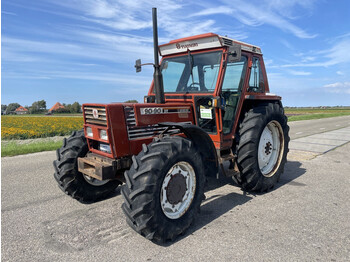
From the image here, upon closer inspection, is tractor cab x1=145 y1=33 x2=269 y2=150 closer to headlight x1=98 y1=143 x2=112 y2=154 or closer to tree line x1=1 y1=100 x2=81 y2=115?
headlight x1=98 y1=143 x2=112 y2=154

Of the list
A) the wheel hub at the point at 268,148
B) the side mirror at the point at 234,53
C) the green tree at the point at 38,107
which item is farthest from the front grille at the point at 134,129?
the green tree at the point at 38,107

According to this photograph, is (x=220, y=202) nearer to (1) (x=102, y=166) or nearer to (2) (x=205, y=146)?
(2) (x=205, y=146)

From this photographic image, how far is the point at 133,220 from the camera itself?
110 inches

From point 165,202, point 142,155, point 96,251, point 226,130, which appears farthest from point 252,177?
point 96,251

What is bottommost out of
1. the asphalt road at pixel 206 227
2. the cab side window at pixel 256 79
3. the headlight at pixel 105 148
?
the asphalt road at pixel 206 227

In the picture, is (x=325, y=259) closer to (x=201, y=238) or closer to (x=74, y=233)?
(x=201, y=238)

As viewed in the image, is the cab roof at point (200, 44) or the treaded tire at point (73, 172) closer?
the treaded tire at point (73, 172)

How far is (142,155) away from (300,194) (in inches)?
123

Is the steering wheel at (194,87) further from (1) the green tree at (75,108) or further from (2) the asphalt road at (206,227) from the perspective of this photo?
(1) the green tree at (75,108)

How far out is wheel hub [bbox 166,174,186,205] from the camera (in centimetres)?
310

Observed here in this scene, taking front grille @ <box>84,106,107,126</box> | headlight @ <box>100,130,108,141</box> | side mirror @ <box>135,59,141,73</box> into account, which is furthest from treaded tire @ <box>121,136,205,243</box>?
side mirror @ <box>135,59,141,73</box>

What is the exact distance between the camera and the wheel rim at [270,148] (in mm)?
4875

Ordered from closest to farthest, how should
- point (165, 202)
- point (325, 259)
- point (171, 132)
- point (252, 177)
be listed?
point (325, 259) → point (165, 202) → point (171, 132) → point (252, 177)

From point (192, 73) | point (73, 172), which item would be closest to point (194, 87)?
point (192, 73)
